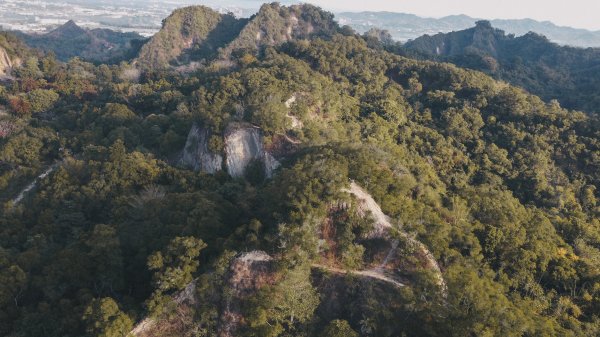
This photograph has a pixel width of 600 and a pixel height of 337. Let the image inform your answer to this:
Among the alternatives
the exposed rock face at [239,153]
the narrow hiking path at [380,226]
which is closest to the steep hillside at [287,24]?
the exposed rock face at [239,153]

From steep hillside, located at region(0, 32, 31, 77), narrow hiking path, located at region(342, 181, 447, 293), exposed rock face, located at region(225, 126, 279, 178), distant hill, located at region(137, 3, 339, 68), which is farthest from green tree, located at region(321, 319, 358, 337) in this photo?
distant hill, located at region(137, 3, 339, 68)

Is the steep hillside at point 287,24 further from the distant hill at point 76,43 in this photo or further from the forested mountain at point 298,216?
the forested mountain at point 298,216

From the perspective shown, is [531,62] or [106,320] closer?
[106,320]

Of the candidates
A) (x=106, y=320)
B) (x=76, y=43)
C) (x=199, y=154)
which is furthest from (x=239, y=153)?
(x=76, y=43)

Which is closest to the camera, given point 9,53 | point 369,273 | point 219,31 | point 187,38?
point 369,273

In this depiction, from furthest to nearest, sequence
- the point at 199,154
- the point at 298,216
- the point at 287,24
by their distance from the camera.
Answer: the point at 287,24 → the point at 199,154 → the point at 298,216

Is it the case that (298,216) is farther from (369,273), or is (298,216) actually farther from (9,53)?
(9,53)

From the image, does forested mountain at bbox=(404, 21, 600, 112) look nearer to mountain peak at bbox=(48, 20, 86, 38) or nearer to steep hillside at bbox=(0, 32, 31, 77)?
steep hillside at bbox=(0, 32, 31, 77)
